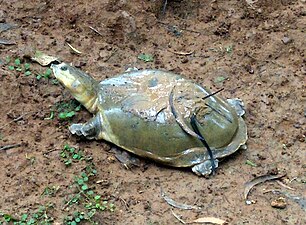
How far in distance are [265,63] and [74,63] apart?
1.45 metres

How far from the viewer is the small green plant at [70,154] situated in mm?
3844

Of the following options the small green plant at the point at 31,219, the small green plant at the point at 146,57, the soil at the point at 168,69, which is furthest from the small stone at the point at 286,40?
the small green plant at the point at 31,219

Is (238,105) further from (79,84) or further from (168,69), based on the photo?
(79,84)

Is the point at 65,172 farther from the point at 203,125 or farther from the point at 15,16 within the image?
the point at 15,16

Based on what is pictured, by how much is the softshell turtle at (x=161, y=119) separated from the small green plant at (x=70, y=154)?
0.14m

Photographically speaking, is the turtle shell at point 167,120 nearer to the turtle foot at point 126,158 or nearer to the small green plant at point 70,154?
the turtle foot at point 126,158

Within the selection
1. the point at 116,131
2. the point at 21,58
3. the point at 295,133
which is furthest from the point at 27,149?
the point at 295,133

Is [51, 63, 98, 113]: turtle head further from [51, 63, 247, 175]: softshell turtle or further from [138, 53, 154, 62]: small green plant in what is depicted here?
[138, 53, 154, 62]: small green plant

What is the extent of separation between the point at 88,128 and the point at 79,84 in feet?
1.09

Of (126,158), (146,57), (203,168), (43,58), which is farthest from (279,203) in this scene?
(43,58)

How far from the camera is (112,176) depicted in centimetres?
381

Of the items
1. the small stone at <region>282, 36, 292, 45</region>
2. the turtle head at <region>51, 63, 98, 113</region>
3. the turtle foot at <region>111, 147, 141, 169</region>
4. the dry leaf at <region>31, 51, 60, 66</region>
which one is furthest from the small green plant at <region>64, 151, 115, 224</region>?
the small stone at <region>282, 36, 292, 45</region>

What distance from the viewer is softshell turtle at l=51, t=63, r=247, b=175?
153 inches

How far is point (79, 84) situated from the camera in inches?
163
